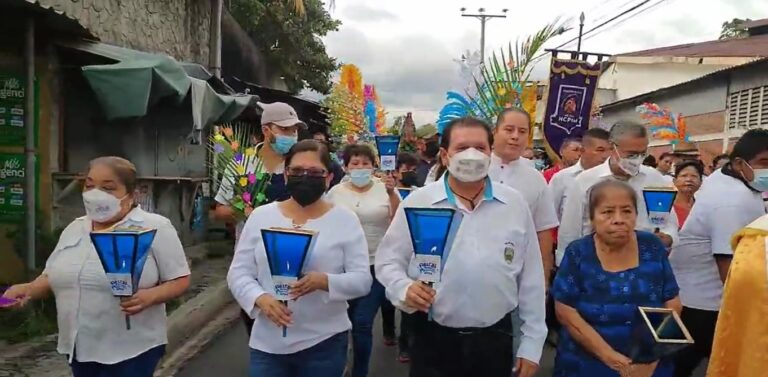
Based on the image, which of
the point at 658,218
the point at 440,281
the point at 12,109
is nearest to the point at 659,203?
the point at 658,218

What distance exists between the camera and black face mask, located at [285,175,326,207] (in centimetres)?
326

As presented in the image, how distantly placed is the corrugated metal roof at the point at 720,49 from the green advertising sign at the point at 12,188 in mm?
23294

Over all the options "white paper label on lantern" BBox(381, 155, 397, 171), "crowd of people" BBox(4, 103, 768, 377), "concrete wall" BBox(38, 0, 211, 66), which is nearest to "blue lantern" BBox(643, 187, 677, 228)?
"crowd of people" BBox(4, 103, 768, 377)

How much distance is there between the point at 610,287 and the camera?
3223mm

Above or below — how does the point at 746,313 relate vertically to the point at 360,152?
below

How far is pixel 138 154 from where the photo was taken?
31.6 feet

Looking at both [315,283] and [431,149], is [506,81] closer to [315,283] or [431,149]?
[431,149]

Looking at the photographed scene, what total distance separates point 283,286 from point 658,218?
233 centimetres

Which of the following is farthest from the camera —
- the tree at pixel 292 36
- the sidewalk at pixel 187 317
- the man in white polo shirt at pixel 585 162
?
the tree at pixel 292 36

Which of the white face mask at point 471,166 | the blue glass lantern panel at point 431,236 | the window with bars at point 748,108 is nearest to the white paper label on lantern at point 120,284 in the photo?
the blue glass lantern panel at point 431,236

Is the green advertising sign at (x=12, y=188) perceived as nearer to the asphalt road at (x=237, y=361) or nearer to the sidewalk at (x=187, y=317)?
the sidewalk at (x=187, y=317)

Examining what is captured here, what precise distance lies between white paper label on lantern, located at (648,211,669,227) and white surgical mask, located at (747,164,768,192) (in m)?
0.48

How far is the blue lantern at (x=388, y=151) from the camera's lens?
544 centimetres

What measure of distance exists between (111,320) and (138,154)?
6849mm
